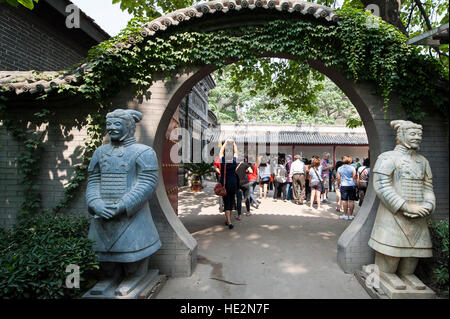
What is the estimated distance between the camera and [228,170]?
6.14 m

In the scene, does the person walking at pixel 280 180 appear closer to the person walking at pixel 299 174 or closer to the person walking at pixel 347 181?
the person walking at pixel 299 174

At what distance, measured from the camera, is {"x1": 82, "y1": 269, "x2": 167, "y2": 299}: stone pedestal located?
2957 millimetres

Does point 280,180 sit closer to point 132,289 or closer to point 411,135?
point 411,135

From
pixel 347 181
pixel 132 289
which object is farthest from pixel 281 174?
pixel 132 289

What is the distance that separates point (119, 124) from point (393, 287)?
398cm

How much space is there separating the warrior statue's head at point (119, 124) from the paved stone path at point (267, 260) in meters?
2.23

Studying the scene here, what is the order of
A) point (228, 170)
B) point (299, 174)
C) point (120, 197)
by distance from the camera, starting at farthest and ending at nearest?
point (299, 174) < point (228, 170) < point (120, 197)

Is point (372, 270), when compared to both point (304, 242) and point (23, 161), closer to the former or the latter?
point (304, 242)

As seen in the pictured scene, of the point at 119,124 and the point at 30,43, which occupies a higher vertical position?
the point at 30,43

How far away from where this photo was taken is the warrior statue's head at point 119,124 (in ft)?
9.76

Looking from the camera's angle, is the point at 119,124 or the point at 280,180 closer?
the point at 119,124

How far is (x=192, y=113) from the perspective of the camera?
1544 centimetres
